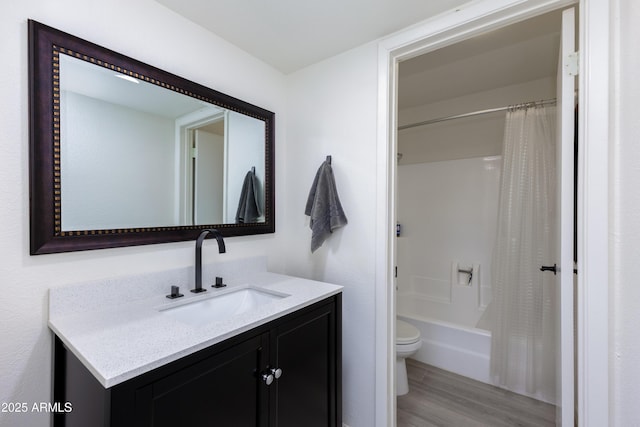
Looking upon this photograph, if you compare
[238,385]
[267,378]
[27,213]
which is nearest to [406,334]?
[267,378]

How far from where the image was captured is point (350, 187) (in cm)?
162

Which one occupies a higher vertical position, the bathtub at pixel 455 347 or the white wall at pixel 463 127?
the white wall at pixel 463 127

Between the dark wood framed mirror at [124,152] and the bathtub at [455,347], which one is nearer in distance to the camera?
the dark wood framed mirror at [124,152]

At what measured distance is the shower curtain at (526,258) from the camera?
193 cm

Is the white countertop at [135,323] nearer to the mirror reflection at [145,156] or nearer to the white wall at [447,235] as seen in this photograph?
the mirror reflection at [145,156]

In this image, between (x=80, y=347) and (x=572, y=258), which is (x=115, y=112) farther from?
(x=572, y=258)

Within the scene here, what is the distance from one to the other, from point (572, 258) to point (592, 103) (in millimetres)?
567

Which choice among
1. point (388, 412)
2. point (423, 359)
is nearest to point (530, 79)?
point (423, 359)

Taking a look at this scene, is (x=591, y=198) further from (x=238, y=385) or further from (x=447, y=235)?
(x=447, y=235)

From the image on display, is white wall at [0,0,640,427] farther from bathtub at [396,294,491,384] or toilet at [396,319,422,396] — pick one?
bathtub at [396,294,491,384]

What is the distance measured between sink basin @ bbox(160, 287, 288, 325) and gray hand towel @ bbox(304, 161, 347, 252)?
398 mm

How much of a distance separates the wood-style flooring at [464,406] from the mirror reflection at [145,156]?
158 centimetres

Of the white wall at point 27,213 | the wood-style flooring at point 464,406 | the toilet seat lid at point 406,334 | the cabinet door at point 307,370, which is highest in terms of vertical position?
the white wall at point 27,213

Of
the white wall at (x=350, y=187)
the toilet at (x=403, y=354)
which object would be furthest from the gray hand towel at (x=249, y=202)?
the toilet at (x=403, y=354)
